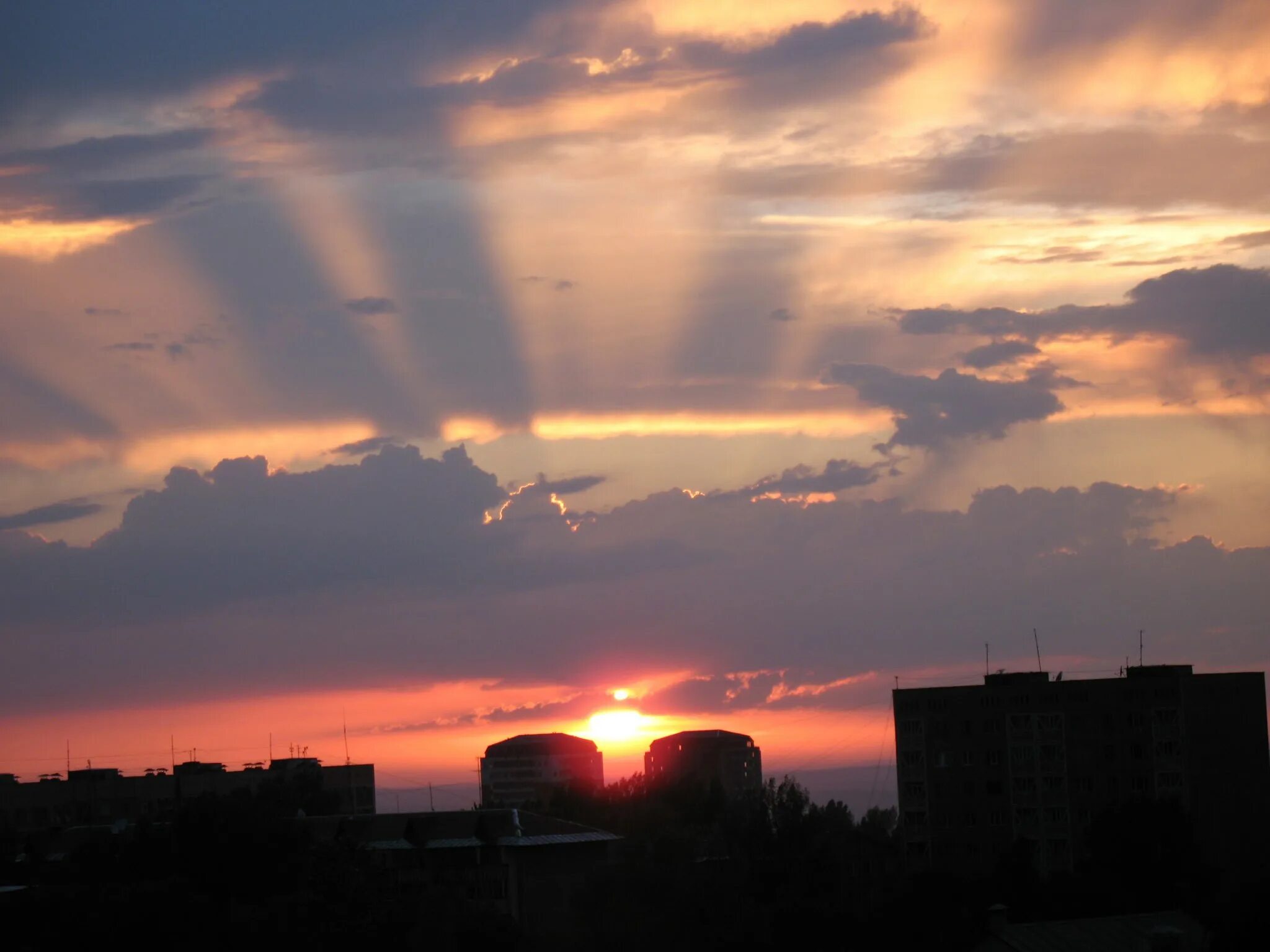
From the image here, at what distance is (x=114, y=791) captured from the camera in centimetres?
17838

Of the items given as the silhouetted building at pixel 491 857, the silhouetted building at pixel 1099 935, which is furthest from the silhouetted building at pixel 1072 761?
the silhouetted building at pixel 1099 935

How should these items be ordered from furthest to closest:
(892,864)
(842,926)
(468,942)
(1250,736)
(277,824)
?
(1250,736) → (892,864) → (277,824) → (842,926) → (468,942)

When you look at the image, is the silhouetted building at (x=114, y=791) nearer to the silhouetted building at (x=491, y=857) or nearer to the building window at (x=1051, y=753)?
the silhouetted building at (x=491, y=857)

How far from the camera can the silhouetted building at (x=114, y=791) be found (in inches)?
6742

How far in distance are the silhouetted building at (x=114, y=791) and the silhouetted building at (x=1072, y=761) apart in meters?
59.1

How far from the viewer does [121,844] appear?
118 metres

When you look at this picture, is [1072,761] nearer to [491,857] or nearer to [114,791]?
[491,857]

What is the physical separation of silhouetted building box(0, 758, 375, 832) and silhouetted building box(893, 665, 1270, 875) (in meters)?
59.1

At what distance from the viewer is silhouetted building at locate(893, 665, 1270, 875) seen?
487ft

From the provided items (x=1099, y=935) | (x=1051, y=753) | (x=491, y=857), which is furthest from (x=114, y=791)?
(x=1099, y=935)

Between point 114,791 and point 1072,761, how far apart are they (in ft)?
327

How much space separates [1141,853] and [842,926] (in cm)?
3621

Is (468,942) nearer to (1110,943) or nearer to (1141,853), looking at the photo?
(1110,943)

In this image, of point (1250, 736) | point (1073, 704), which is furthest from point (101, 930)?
point (1250, 736)
